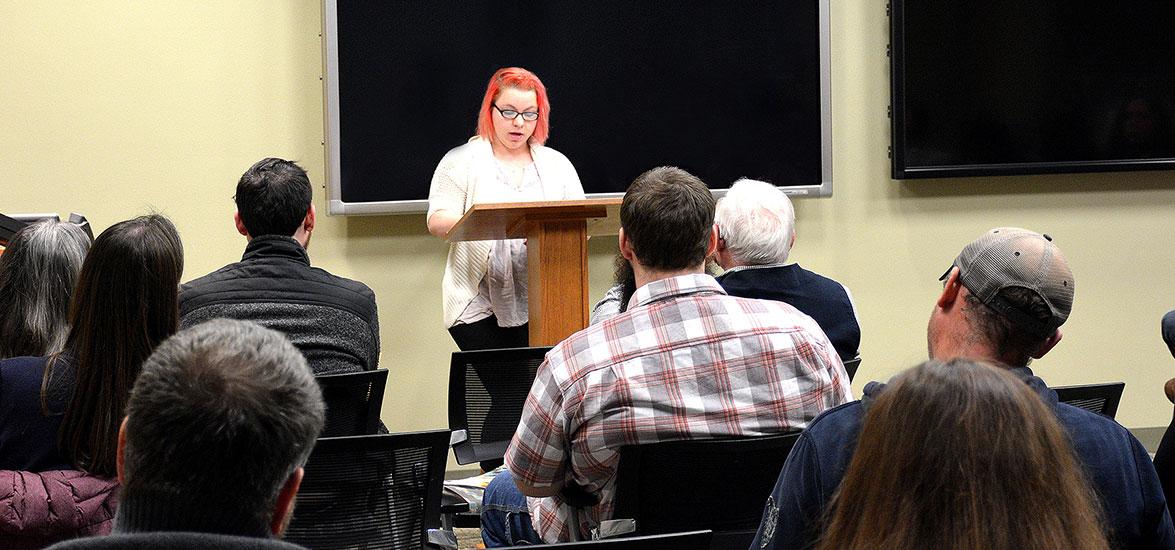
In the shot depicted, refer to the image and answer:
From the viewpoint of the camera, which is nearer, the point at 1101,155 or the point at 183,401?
the point at 183,401

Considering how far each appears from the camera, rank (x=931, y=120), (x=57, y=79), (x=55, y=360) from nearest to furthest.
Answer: (x=55, y=360) → (x=57, y=79) → (x=931, y=120)

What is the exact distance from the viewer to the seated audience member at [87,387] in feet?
6.83

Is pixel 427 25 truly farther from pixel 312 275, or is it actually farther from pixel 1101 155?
pixel 1101 155

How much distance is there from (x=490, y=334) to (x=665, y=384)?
A: 8.90 ft

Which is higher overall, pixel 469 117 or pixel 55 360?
pixel 469 117

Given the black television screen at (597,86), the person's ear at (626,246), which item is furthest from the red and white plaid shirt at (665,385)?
the black television screen at (597,86)

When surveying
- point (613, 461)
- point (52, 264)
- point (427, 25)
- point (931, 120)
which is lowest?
point (613, 461)

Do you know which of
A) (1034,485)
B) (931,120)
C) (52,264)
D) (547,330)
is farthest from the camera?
(931,120)

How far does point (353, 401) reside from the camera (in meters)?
2.72

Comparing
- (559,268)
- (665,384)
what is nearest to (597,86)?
(559,268)

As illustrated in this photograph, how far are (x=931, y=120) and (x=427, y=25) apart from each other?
7.95 feet

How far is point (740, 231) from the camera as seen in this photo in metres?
3.31

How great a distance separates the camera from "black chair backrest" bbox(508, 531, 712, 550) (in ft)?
4.60

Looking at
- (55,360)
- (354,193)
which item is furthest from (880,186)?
(55,360)
